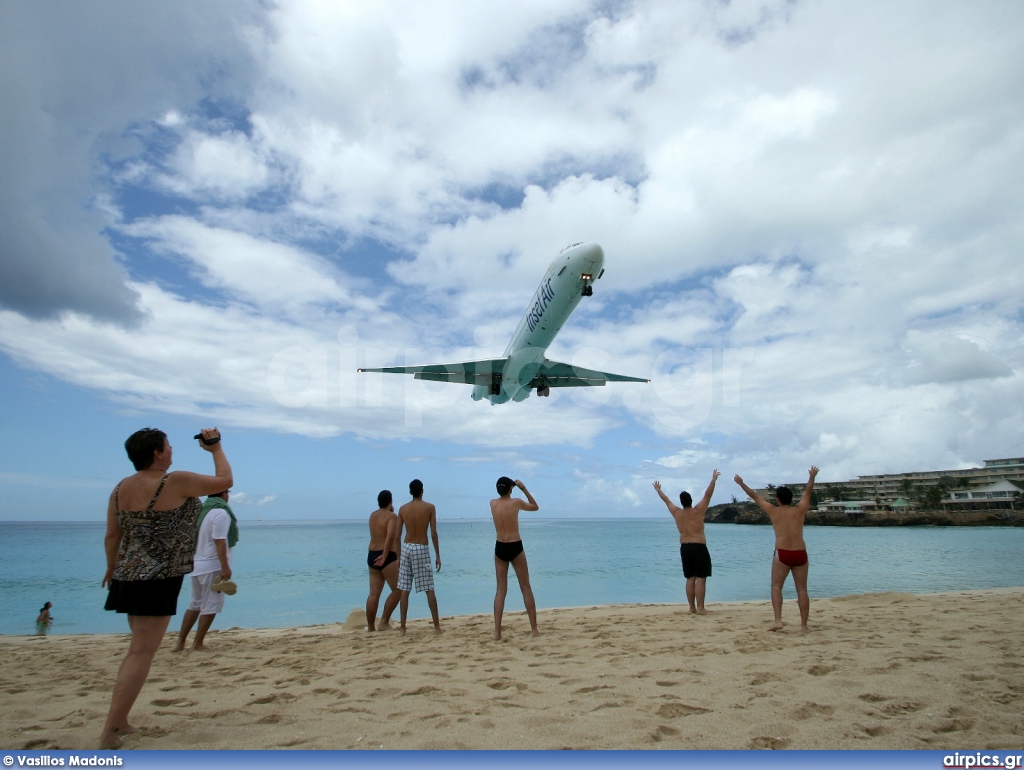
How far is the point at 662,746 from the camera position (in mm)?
3225

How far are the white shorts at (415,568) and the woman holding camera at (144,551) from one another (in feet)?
14.0

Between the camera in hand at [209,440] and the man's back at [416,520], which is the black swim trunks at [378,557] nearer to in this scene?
the man's back at [416,520]

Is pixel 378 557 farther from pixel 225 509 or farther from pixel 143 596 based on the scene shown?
pixel 143 596

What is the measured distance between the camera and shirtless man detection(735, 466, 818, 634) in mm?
7062

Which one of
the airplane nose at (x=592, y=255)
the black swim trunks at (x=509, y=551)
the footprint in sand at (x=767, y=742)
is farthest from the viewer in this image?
the airplane nose at (x=592, y=255)

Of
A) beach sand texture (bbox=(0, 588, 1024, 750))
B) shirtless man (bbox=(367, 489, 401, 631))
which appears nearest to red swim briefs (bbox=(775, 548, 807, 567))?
beach sand texture (bbox=(0, 588, 1024, 750))

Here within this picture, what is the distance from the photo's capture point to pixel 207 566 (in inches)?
271

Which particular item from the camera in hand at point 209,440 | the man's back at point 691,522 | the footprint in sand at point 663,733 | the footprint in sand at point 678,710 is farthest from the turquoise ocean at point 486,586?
the camera in hand at point 209,440

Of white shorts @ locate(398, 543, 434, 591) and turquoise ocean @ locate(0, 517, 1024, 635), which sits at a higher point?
white shorts @ locate(398, 543, 434, 591)

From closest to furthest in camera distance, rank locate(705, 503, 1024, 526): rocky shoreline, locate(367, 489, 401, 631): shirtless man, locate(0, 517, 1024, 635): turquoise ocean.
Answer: locate(367, 489, 401, 631): shirtless man, locate(0, 517, 1024, 635): turquoise ocean, locate(705, 503, 1024, 526): rocky shoreline

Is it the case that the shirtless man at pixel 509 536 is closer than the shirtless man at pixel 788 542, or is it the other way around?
the shirtless man at pixel 788 542

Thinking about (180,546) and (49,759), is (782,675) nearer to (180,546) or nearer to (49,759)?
(180,546)

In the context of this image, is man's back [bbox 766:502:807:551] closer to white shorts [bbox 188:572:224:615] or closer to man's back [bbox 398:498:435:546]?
man's back [bbox 398:498:435:546]

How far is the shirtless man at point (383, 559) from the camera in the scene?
325 inches
